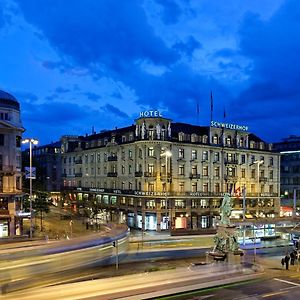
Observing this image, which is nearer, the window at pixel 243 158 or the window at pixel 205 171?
the window at pixel 205 171

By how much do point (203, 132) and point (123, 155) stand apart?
61.1 ft

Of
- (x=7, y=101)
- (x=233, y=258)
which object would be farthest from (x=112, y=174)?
(x=233, y=258)

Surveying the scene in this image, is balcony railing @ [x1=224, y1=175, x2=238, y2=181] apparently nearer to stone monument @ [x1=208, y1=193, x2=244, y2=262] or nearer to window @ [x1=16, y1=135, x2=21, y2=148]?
window @ [x1=16, y1=135, x2=21, y2=148]

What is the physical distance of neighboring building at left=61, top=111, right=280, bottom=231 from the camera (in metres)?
82.6

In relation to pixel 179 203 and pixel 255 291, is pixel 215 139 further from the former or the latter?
pixel 255 291

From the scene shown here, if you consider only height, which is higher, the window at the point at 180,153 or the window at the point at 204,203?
the window at the point at 180,153

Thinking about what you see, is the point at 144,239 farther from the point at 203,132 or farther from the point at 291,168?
the point at 291,168

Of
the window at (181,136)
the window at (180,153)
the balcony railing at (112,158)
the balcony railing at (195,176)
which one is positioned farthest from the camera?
the balcony railing at (112,158)

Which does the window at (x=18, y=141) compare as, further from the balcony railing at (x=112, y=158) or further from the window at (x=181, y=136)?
the window at (x=181, y=136)

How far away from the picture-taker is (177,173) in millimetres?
84438

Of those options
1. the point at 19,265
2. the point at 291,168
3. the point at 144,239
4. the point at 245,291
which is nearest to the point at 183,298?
the point at 245,291

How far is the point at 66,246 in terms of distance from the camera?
4428 cm

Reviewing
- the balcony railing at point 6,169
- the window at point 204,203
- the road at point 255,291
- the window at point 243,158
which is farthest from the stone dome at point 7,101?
the window at point 243,158

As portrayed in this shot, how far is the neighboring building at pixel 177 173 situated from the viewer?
3253 inches
